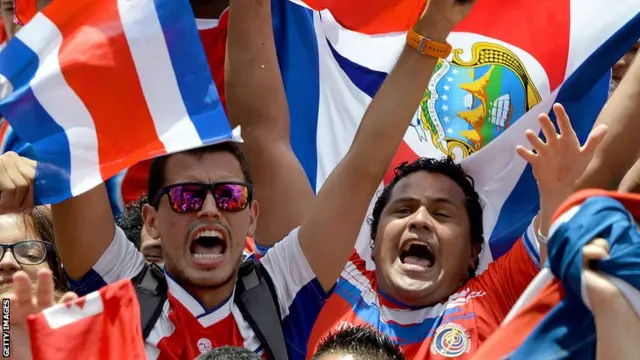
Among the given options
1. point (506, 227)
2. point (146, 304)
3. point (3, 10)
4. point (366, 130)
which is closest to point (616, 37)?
point (506, 227)

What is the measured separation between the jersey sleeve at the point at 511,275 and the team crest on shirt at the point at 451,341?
0.42 ft

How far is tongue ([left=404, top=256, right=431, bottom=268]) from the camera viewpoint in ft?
13.1

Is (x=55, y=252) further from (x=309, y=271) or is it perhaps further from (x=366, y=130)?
(x=366, y=130)

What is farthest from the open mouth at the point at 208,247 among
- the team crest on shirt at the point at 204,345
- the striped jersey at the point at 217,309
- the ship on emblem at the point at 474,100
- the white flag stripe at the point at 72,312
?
the ship on emblem at the point at 474,100

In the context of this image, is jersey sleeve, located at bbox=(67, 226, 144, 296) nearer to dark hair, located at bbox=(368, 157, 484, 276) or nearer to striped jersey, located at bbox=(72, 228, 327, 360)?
Answer: striped jersey, located at bbox=(72, 228, 327, 360)

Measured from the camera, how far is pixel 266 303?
139 inches

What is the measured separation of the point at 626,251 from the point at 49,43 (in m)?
2.26

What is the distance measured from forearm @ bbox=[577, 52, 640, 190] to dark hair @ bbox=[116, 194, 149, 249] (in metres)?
1.58

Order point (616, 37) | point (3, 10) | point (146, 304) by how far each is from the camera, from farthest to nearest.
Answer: point (3, 10) → point (616, 37) → point (146, 304)

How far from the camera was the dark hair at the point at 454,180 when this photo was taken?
4.13 meters

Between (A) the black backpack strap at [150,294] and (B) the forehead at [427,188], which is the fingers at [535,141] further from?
(A) the black backpack strap at [150,294]

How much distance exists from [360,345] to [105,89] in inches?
47.4

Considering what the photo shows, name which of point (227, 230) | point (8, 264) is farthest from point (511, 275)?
point (8, 264)

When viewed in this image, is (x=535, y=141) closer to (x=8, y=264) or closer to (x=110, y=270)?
A: (x=110, y=270)
